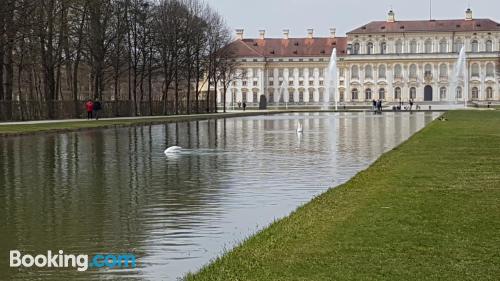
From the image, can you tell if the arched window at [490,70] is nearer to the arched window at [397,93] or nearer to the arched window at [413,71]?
the arched window at [413,71]

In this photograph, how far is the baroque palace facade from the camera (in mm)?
148125

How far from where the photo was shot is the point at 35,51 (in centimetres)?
4791

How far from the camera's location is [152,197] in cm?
1271

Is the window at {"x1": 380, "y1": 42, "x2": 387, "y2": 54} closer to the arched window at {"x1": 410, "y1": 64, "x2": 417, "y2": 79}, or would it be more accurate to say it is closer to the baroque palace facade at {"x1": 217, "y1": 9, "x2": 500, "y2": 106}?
the baroque palace facade at {"x1": 217, "y1": 9, "x2": 500, "y2": 106}

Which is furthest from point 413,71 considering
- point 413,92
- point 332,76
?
point 332,76

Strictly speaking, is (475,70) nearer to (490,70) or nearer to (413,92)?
(490,70)

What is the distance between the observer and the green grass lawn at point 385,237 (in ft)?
22.0

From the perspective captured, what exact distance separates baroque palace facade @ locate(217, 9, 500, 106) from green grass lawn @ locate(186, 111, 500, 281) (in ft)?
431

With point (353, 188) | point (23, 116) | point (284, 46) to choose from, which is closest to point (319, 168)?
point (353, 188)

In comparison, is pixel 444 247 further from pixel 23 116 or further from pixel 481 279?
pixel 23 116

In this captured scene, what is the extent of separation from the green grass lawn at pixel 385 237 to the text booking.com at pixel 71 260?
44.6 inches

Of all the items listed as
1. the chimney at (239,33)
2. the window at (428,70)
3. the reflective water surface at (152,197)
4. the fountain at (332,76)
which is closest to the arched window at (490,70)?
the window at (428,70)

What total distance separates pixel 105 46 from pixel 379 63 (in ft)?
342

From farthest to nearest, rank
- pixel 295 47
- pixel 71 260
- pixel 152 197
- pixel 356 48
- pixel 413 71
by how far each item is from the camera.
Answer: pixel 295 47 < pixel 356 48 < pixel 413 71 < pixel 152 197 < pixel 71 260
